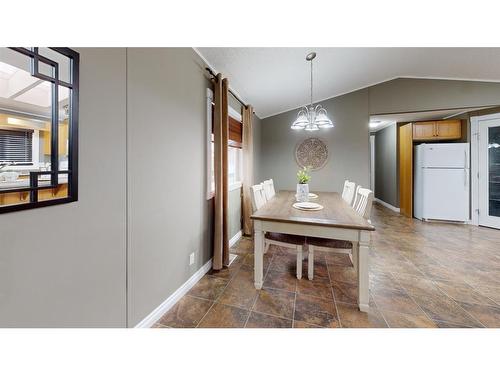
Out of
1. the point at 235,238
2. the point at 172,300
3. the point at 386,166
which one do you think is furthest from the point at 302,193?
the point at 386,166

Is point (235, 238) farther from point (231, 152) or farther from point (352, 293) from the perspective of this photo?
point (352, 293)

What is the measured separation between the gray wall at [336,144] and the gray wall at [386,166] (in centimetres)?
184

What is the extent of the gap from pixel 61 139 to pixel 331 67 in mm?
3207

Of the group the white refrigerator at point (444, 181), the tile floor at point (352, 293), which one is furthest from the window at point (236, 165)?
the white refrigerator at point (444, 181)

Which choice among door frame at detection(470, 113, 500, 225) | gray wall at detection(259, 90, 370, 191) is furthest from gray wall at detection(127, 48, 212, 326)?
door frame at detection(470, 113, 500, 225)

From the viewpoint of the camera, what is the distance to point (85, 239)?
39.6 inches

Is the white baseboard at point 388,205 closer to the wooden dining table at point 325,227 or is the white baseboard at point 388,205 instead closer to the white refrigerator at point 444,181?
the white refrigerator at point 444,181

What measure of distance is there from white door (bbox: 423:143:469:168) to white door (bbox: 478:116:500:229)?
0.73ft

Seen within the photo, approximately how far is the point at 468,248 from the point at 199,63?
429 centimetres

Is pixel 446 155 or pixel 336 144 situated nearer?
pixel 446 155

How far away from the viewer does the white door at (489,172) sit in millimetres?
3717

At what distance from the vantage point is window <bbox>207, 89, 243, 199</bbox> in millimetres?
2221

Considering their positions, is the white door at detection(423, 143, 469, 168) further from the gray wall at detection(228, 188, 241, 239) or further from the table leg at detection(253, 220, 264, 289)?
the table leg at detection(253, 220, 264, 289)
